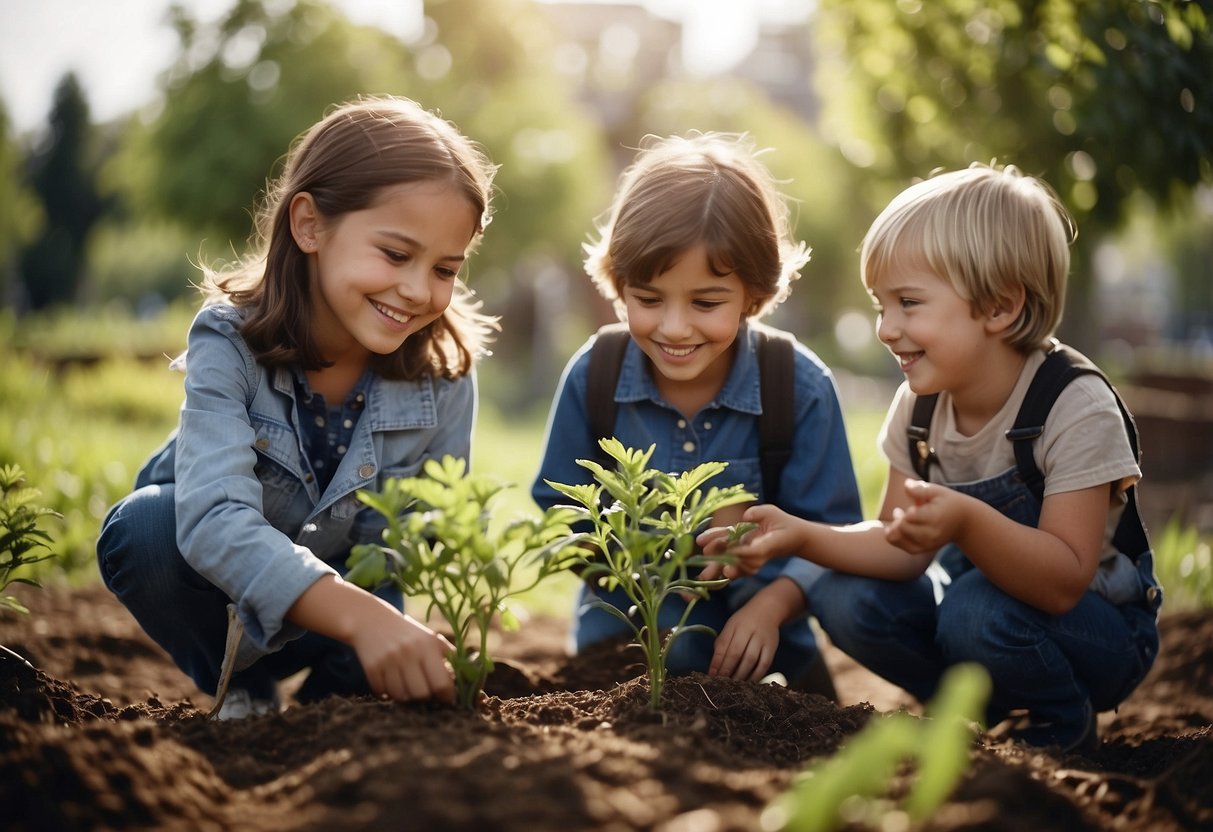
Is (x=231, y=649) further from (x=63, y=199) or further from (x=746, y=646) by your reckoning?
(x=63, y=199)

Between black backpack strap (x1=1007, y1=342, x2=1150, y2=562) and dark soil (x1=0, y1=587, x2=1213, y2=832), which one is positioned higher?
black backpack strap (x1=1007, y1=342, x2=1150, y2=562)

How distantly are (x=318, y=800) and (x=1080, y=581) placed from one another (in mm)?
1651

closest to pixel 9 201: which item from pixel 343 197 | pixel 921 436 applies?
pixel 343 197

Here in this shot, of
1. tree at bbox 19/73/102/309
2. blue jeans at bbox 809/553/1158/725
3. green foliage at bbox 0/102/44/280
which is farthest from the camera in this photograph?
tree at bbox 19/73/102/309

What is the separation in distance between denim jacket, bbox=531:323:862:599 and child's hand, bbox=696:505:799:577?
1.56 feet

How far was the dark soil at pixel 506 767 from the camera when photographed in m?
1.18

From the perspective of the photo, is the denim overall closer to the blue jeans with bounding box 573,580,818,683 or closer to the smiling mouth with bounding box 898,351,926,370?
the blue jeans with bounding box 573,580,818,683

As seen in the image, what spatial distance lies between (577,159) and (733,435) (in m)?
16.5

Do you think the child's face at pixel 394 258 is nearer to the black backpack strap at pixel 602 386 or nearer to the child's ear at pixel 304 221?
the child's ear at pixel 304 221

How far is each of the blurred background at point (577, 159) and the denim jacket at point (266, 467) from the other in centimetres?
65

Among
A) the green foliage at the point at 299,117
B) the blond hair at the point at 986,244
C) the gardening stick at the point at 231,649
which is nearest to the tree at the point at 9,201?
the green foliage at the point at 299,117

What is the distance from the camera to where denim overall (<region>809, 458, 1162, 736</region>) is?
2262mm

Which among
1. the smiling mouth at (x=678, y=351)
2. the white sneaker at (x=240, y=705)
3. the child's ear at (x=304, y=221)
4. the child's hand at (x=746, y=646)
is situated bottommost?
the white sneaker at (x=240, y=705)

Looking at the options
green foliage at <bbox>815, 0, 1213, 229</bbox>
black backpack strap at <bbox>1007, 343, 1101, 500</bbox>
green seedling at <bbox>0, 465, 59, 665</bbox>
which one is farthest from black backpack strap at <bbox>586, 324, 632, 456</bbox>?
green foliage at <bbox>815, 0, 1213, 229</bbox>
